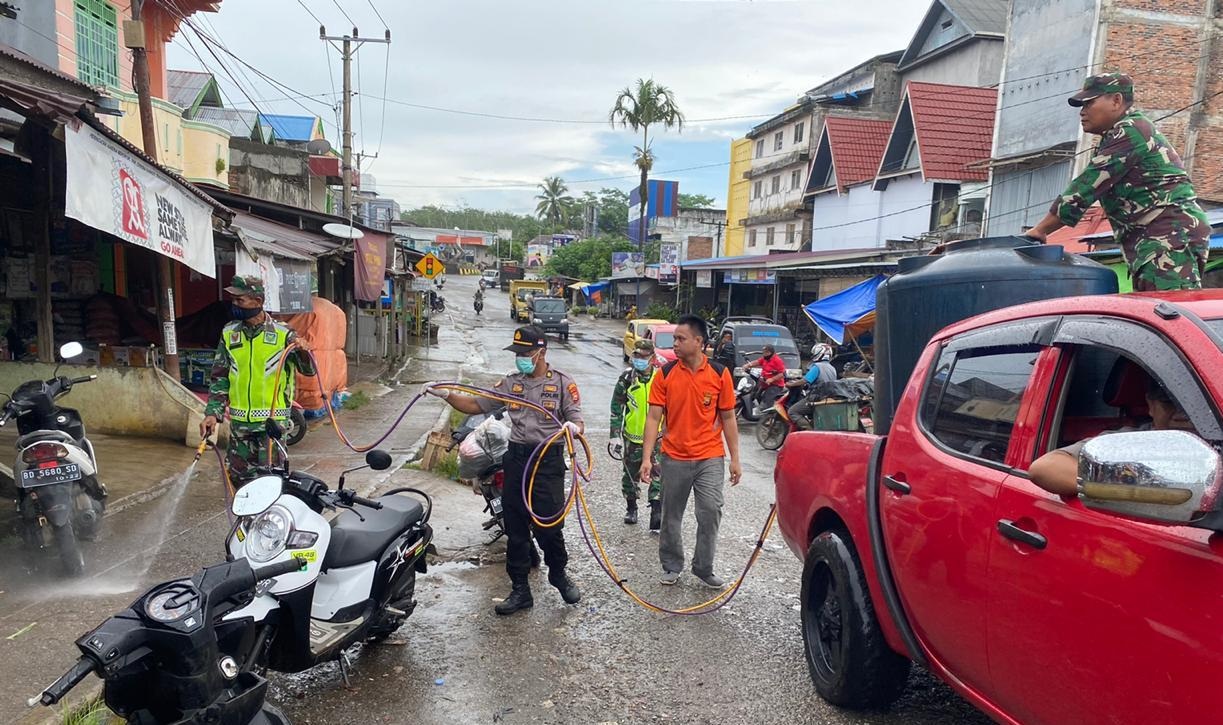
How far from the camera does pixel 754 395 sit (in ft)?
44.8

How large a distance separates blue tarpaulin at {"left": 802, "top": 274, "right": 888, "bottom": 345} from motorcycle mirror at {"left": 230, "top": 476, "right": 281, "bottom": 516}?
42.4 ft

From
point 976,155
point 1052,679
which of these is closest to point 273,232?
point 1052,679

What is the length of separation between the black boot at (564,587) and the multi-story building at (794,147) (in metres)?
30.7

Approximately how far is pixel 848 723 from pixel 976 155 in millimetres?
24126

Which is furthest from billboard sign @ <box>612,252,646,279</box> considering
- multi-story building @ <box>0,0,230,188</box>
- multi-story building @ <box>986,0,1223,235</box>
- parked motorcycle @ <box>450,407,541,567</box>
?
parked motorcycle @ <box>450,407,541,567</box>

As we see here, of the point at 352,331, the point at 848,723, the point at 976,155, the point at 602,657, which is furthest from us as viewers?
the point at 976,155

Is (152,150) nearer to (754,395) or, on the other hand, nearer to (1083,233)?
(754,395)

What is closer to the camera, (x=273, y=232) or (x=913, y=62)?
(x=273, y=232)

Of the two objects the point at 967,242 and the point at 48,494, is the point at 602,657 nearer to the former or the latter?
the point at 967,242

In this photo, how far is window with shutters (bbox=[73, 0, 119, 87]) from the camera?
43.2 ft

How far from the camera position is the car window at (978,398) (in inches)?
103

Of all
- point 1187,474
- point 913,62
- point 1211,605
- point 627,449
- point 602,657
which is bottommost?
point 602,657

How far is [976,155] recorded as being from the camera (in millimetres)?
Result: 23688

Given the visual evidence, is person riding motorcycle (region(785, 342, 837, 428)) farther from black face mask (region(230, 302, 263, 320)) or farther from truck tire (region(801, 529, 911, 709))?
black face mask (region(230, 302, 263, 320))
